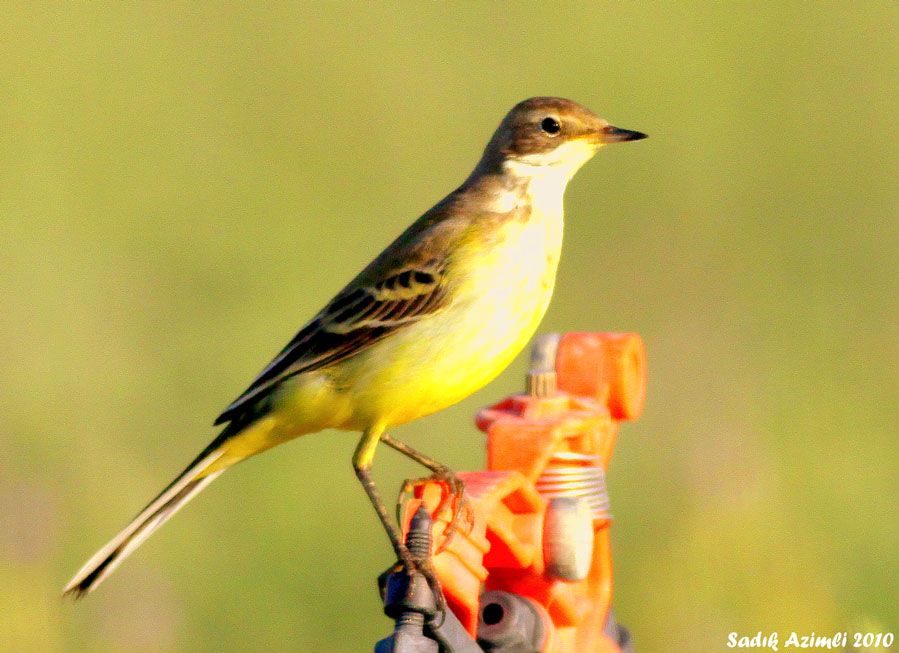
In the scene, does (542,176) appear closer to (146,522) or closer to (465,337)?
(465,337)

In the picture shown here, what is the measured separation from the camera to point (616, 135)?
18.5 feet

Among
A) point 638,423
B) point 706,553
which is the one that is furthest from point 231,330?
point 706,553

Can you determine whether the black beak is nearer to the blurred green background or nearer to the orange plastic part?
the orange plastic part

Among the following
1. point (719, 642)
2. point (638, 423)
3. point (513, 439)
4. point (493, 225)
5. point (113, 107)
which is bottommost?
point (719, 642)

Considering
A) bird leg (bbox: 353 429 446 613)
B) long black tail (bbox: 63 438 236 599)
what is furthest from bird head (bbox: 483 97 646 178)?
long black tail (bbox: 63 438 236 599)

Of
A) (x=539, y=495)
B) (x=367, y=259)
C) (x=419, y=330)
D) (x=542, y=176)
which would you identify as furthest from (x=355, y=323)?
(x=367, y=259)

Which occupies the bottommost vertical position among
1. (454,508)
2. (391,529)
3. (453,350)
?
(391,529)

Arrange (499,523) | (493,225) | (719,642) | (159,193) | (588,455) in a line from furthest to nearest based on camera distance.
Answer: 1. (159,193)
2. (719,642)
3. (493,225)
4. (588,455)
5. (499,523)

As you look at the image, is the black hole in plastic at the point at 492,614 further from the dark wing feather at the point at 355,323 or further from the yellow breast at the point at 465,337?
Answer: the dark wing feather at the point at 355,323

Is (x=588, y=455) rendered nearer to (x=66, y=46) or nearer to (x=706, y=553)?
(x=706, y=553)

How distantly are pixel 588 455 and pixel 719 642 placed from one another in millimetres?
2014

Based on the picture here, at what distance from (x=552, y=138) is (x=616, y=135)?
0.22 m

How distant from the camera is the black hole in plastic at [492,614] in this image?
14.1ft

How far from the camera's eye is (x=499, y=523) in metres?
4.19
